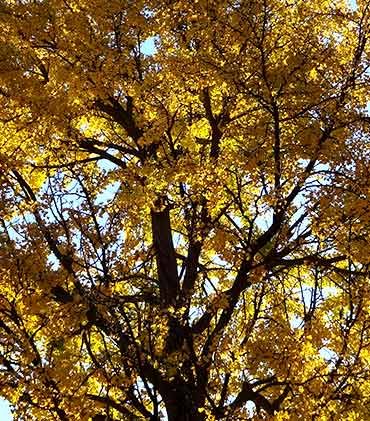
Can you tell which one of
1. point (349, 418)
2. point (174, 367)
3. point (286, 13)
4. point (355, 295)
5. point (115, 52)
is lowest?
point (174, 367)

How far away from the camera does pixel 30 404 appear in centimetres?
448

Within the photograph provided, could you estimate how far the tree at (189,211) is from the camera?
464cm

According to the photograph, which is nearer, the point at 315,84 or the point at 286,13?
the point at 315,84

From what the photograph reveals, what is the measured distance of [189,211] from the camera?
5.61 m

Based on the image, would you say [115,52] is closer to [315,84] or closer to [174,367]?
[315,84]

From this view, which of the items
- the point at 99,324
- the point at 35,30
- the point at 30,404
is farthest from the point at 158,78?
the point at 30,404

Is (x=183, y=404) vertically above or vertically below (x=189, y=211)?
below

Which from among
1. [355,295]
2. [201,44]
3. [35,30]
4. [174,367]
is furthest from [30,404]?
[35,30]

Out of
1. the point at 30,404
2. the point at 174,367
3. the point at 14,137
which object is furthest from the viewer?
the point at 14,137

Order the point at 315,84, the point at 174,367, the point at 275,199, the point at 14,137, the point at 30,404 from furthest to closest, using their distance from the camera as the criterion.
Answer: the point at 14,137, the point at 315,84, the point at 275,199, the point at 174,367, the point at 30,404

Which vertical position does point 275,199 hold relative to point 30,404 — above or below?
above

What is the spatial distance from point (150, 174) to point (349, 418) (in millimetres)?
2915

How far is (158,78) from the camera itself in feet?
21.0

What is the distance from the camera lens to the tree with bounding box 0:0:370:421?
4.64 meters
